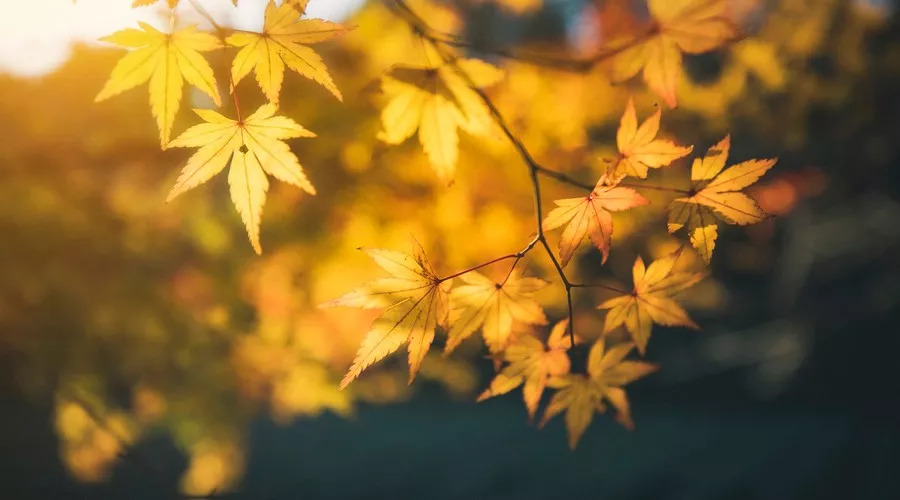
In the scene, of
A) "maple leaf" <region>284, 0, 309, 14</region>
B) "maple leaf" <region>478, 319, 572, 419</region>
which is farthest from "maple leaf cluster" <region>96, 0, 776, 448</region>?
"maple leaf" <region>478, 319, 572, 419</region>

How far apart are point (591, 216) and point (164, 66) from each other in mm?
766

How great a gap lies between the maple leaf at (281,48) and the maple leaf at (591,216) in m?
0.43

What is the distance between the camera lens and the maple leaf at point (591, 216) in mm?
854

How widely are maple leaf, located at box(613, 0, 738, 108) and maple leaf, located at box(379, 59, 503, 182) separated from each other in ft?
0.82

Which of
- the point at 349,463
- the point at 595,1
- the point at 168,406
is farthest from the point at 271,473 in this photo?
the point at 595,1

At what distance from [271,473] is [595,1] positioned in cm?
640

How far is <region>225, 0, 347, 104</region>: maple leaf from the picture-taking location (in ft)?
2.77

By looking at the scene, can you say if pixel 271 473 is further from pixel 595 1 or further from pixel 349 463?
pixel 595 1

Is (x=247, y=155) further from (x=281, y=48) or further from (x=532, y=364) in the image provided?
(x=532, y=364)

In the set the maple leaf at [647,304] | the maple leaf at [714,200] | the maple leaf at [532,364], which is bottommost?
the maple leaf at [532,364]

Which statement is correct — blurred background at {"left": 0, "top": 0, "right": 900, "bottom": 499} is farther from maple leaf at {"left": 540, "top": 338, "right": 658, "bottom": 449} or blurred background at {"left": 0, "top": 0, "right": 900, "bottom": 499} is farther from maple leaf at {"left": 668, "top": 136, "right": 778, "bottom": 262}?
maple leaf at {"left": 540, "top": 338, "right": 658, "bottom": 449}

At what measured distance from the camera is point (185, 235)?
8.60 feet

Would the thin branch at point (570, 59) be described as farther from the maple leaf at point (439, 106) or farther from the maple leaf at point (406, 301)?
the maple leaf at point (406, 301)

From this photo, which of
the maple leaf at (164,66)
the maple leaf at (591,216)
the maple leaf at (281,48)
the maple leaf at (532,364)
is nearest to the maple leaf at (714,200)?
the maple leaf at (591,216)
